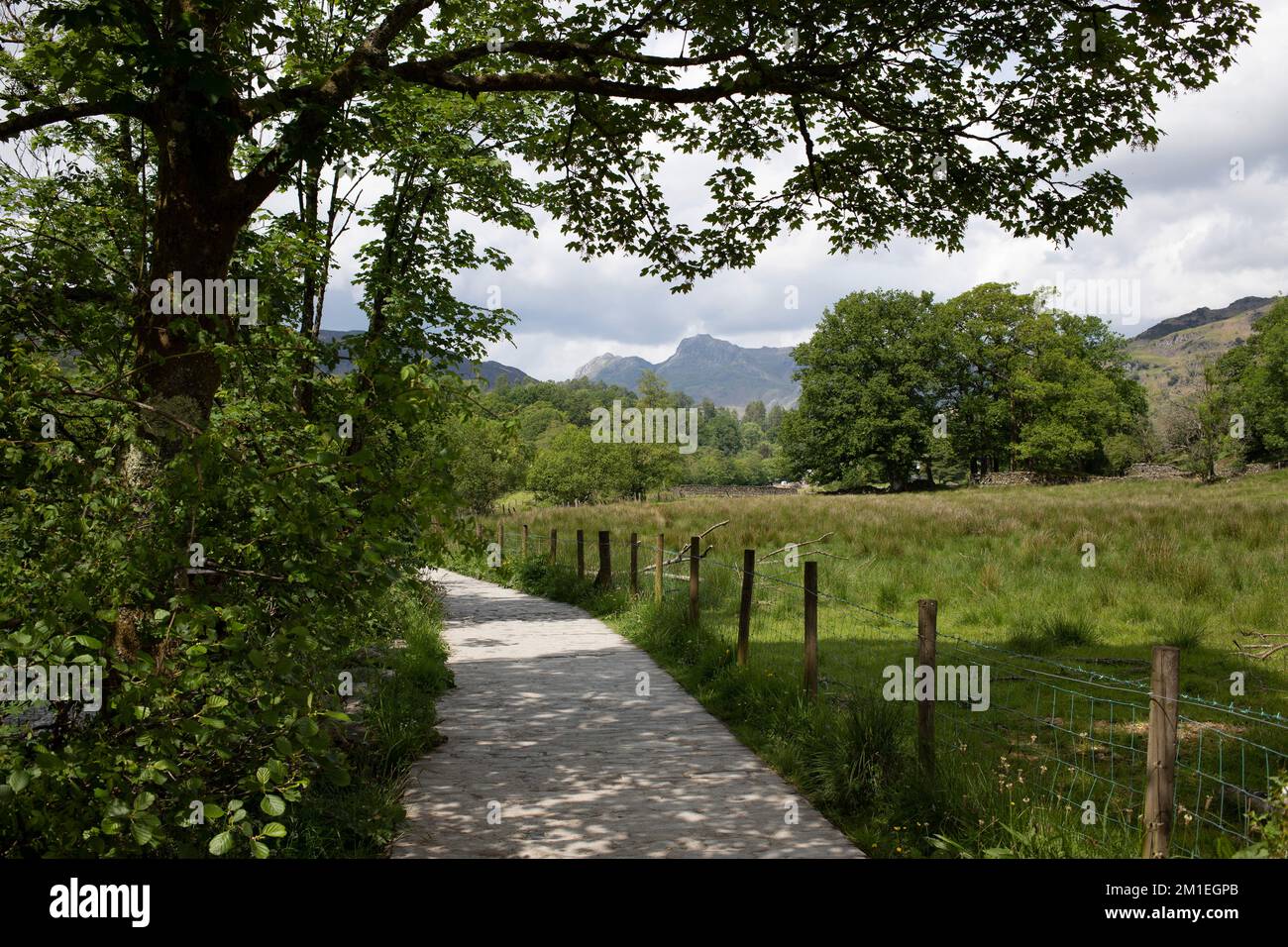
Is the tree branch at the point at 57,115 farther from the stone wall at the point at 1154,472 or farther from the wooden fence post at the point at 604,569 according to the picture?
the stone wall at the point at 1154,472

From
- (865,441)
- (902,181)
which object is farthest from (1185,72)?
(865,441)

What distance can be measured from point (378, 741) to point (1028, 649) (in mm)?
8268

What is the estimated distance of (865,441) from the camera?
206 feet

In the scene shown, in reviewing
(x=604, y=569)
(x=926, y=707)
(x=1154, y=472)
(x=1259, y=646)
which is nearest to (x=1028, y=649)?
(x=1259, y=646)

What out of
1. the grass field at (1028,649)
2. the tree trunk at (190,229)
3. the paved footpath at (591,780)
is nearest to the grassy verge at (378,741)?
the paved footpath at (591,780)

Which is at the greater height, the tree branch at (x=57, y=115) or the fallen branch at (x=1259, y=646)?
the tree branch at (x=57, y=115)

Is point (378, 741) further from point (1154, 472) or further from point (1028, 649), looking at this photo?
point (1154, 472)

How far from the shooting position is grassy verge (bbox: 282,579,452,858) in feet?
15.9

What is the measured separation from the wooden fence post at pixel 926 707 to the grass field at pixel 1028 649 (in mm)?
234

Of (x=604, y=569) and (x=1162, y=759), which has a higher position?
(x=1162, y=759)

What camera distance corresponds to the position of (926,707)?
18.9 ft

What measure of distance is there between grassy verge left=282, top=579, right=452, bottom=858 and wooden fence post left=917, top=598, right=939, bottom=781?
11.1 ft

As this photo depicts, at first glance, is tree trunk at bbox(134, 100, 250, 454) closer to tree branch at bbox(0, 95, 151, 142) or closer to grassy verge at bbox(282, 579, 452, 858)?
tree branch at bbox(0, 95, 151, 142)

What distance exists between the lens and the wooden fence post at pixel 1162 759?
4.12 m
